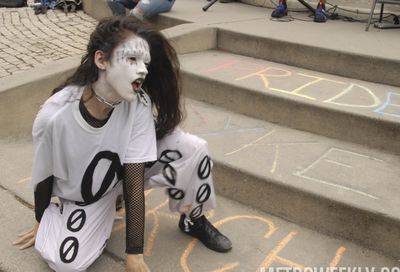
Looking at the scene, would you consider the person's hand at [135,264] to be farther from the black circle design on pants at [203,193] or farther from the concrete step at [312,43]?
the concrete step at [312,43]

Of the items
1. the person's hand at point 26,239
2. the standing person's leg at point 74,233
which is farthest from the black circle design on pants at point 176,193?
the person's hand at point 26,239

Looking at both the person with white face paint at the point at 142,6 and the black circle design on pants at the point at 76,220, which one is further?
the person with white face paint at the point at 142,6

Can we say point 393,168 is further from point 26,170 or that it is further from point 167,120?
point 26,170

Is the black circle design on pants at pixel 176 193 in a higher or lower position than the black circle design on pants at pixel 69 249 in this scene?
higher

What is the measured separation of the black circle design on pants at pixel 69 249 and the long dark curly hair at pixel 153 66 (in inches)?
23.6

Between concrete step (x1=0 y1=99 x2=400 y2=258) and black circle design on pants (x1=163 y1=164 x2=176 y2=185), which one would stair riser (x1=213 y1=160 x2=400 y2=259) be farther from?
black circle design on pants (x1=163 y1=164 x2=176 y2=185)

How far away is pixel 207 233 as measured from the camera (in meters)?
2.20

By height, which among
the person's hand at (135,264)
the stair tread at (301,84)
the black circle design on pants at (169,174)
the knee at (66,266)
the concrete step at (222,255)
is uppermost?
the black circle design on pants at (169,174)

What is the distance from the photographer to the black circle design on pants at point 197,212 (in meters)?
2.12

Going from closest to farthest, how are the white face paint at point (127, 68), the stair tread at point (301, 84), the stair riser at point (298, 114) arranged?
the white face paint at point (127, 68) → the stair riser at point (298, 114) → the stair tread at point (301, 84)

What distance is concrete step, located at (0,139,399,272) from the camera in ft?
6.81

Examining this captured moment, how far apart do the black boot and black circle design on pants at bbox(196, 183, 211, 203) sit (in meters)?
0.15

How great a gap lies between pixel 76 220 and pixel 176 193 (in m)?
0.46

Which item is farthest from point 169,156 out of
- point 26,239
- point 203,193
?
point 26,239
